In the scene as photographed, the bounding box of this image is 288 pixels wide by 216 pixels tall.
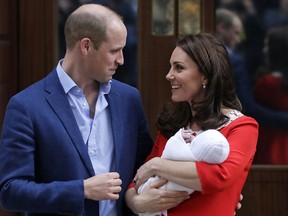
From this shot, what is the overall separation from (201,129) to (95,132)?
0.41 metres

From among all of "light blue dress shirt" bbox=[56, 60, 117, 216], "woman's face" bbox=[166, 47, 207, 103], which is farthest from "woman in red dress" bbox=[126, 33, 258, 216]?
"light blue dress shirt" bbox=[56, 60, 117, 216]

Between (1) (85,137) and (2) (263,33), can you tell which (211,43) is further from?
(2) (263,33)

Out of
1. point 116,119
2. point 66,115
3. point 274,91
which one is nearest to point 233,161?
point 116,119

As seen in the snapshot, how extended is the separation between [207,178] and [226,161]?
9 cm

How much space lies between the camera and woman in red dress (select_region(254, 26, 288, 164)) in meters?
4.71

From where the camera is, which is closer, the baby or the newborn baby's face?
the baby

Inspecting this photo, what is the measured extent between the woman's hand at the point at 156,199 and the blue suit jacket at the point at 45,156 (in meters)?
0.16

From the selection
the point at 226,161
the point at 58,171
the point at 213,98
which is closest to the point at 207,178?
the point at 226,161

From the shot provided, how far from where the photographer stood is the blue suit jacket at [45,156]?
3.15 meters

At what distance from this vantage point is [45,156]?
10.5 feet

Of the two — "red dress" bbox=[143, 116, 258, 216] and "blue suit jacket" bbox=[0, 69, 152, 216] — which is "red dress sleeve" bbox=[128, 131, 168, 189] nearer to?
"blue suit jacket" bbox=[0, 69, 152, 216]

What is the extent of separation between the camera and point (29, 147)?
3158mm

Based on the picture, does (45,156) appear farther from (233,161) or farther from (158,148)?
(233,161)

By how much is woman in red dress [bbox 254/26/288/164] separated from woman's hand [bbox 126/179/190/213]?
5.40ft
